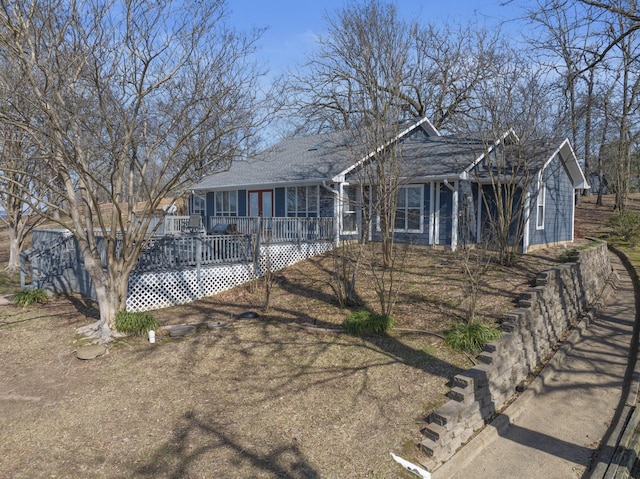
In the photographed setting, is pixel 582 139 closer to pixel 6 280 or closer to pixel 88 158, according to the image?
pixel 88 158

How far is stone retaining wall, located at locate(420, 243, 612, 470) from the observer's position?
469cm

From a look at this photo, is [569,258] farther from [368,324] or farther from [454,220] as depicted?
[368,324]

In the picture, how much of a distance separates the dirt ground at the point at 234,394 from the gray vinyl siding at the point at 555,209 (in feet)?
19.3

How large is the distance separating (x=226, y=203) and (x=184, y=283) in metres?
11.7

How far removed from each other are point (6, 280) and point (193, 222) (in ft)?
20.4

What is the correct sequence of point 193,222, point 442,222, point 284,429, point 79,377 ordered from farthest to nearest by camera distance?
1. point 193,222
2. point 442,222
3. point 79,377
4. point 284,429

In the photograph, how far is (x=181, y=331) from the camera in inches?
305

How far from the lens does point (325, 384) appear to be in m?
5.77

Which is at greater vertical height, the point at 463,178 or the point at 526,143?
the point at 526,143

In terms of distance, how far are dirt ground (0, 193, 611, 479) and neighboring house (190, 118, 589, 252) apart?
4142 mm

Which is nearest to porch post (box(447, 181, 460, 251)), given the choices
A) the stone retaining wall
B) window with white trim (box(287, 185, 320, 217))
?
the stone retaining wall

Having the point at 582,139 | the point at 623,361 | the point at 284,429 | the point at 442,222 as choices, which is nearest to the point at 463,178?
the point at 442,222

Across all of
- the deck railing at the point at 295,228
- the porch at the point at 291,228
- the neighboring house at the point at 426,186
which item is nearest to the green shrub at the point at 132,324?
the neighboring house at the point at 426,186

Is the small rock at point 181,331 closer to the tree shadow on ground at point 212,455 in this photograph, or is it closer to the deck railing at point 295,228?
the tree shadow on ground at point 212,455
